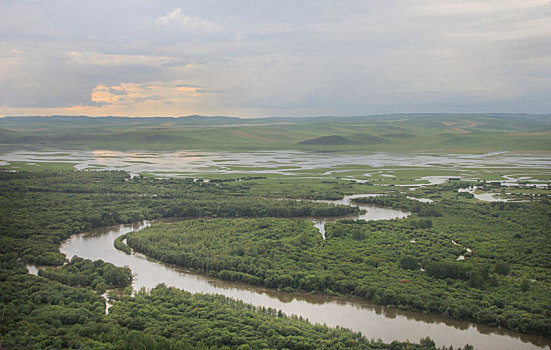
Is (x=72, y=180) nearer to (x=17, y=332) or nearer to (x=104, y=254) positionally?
(x=104, y=254)

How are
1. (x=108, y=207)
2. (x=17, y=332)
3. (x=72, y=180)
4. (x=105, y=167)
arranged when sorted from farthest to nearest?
(x=105, y=167), (x=72, y=180), (x=108, y=207), (x=17, y=332)

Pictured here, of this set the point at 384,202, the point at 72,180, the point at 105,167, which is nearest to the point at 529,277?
the point at 384,202

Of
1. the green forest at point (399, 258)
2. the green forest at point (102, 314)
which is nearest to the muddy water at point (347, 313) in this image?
the green forest at point (399, 258)

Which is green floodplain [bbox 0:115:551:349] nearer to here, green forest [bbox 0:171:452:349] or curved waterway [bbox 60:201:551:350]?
green forest [bbox 0:171:452:349]

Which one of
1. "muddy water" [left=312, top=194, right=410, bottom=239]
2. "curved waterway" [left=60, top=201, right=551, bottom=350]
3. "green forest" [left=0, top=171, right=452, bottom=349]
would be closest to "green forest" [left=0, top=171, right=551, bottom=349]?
"green forest" [left=0, top=171, right=452, bottom=349]

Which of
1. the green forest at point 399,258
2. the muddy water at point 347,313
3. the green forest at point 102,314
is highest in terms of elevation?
the green forest at point 399,258

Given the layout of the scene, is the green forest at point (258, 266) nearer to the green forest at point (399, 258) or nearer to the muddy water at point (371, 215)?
the green forest at point (399, 258)
